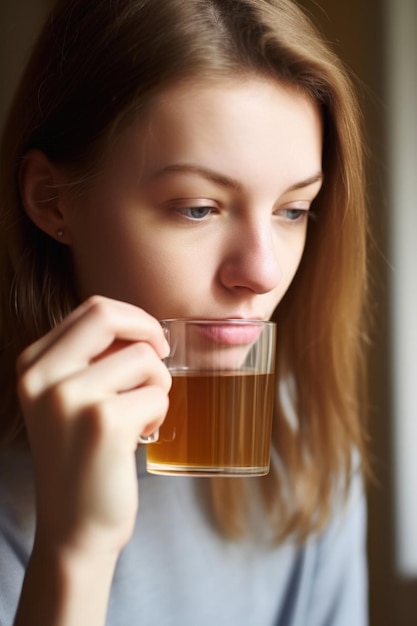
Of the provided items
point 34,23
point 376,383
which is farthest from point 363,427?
point 34,23

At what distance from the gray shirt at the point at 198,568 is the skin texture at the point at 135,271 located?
0.32 m

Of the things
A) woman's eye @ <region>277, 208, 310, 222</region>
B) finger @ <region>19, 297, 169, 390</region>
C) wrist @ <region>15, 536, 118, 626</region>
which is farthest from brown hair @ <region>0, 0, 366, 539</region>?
wrist @ <region>15, 536, 118, 626</region>

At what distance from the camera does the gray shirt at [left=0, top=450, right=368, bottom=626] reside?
1.29m

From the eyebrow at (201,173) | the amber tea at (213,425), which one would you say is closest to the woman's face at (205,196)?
the eyebrow at (201,173)

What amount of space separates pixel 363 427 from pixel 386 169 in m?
0.53

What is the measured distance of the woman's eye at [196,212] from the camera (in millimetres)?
1111

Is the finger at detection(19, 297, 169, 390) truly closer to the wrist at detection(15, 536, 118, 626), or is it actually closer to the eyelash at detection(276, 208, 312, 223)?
the wrist at detection(15, 536, 118, 626)

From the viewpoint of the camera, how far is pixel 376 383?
6.14 ft

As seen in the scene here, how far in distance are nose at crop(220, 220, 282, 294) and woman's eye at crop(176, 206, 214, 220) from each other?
0.04m

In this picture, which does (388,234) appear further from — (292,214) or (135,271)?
(135,271)

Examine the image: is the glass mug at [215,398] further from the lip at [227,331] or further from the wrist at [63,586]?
the wrist at [63,586]

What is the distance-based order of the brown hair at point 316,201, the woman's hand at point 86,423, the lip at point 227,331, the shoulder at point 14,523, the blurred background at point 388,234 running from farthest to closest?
the blurred background at point 388,234, the shoulder at point 14,523, the brown hair at point 316,201, the lip at point 227,331, the woman's hand at point 86,423

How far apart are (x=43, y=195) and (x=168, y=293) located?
250mm

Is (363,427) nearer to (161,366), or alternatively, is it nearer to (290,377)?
(290,377)
